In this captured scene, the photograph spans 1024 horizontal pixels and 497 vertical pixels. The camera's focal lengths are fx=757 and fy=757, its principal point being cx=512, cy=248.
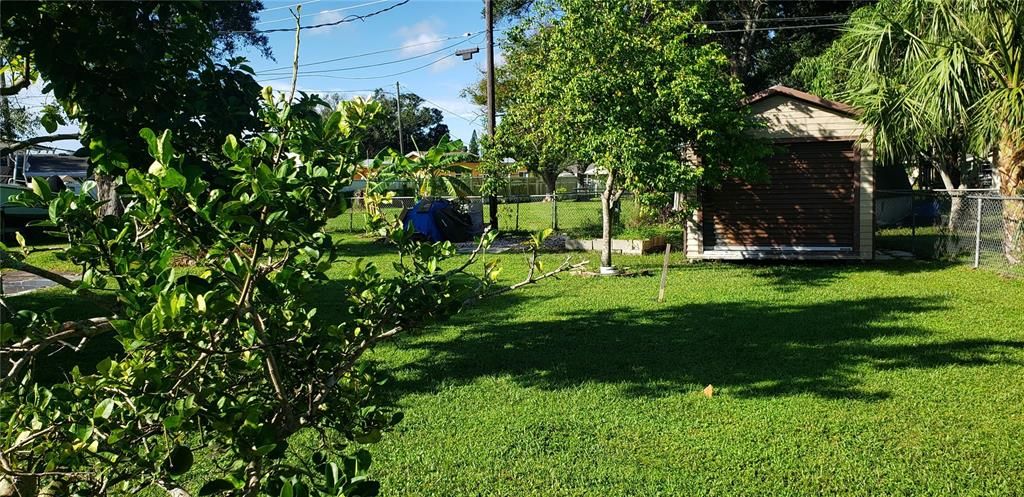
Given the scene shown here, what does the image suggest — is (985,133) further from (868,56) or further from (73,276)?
(73,276)

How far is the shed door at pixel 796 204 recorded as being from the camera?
13.6m

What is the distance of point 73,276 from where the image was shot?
13000 mm

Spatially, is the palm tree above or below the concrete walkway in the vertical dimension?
above

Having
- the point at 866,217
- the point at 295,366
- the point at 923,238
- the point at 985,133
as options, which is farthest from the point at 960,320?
the point at 923,238

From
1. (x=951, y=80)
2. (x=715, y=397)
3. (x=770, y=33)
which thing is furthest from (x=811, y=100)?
(x=770, y=33)

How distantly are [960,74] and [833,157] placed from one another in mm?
2777

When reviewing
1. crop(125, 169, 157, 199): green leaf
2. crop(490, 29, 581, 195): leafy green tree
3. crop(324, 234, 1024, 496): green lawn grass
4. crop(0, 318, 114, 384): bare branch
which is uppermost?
crop(490, 29, 581, 195): leafy green tree

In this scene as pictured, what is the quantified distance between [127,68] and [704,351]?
582cm

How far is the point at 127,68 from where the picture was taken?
282 cm

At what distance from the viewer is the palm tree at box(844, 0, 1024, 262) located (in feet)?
35.8

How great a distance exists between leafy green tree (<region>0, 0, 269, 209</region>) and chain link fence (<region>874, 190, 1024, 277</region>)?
37.6 feet

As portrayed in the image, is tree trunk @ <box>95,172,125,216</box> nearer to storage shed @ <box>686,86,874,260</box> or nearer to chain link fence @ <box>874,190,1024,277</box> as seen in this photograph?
storage shed @ <box>686,86,874,260</box>

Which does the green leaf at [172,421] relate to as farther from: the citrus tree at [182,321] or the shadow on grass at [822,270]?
the shadow on grass at [822,270]

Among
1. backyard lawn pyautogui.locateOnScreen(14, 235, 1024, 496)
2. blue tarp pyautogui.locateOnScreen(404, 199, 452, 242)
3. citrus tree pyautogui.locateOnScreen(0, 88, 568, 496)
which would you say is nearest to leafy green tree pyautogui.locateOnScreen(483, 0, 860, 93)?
blue tarp pyautogui.locateOnScreen(404, 199, 452, 242)
